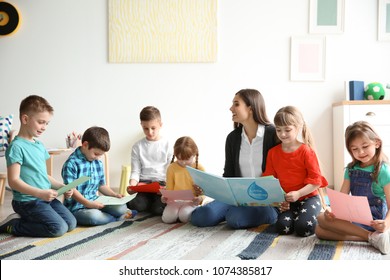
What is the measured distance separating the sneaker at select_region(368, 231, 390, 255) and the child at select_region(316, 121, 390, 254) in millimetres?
22

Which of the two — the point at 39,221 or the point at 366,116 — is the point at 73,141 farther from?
the point at 366,116

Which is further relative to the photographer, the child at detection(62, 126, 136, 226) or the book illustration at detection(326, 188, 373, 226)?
the child at detection(62, 126, 136, 226)

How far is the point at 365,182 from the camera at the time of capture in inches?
79.1

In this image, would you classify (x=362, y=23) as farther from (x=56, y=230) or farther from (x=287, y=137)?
(x=56, y=230)

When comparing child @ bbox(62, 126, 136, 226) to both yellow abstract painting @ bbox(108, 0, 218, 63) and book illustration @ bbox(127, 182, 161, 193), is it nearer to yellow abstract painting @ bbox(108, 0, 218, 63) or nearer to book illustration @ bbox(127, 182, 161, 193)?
book illustration @ bbox(127, 182, 161, 193)

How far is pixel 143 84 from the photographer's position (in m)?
4.10

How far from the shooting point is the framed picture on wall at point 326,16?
3.94m

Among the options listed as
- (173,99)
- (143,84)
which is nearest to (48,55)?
(143,84)

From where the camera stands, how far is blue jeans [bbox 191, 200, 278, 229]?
227 centimetres

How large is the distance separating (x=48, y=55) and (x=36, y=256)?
267 cm

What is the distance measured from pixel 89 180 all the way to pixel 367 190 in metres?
1.30

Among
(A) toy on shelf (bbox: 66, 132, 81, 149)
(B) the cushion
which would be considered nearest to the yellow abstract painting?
(A) toy on shelf (bbox: 66, 132, 81, 149)
